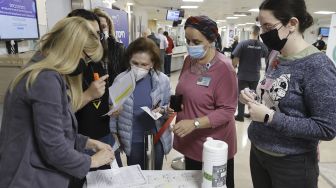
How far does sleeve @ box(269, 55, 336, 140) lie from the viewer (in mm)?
989

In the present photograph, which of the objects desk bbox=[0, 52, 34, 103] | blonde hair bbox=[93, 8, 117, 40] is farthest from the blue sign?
desk bbox=[0, 52, 34, 103]

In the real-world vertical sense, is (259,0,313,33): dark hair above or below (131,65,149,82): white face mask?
above

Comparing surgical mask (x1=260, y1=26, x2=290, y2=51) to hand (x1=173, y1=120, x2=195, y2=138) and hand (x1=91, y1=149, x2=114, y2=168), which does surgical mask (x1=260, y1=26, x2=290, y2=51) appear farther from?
hand (x1=91, y1=149, x2=114, y2=168)

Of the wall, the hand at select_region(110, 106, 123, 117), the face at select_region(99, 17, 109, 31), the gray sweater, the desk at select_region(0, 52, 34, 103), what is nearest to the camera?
the gray sweater

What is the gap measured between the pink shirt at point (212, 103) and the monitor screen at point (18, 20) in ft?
4.73

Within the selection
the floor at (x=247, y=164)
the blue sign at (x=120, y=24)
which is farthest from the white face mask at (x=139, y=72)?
the blue sign at (x=120, y=24)

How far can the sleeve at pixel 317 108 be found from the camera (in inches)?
38.9

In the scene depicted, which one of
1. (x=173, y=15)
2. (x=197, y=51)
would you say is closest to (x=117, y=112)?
(x=197, y=51)

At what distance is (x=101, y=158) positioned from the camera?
1151 mm

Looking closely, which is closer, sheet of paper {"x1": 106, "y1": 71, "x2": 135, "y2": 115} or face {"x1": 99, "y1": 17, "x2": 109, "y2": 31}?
sheet of paper {"x1": 106, "y1": 71, "x2": 135, "y2": 115}

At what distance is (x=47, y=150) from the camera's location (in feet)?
3.05

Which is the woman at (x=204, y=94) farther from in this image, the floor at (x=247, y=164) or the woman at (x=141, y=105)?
the floor at (x=247, y=164)

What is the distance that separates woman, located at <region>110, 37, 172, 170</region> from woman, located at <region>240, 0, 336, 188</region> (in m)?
0.71


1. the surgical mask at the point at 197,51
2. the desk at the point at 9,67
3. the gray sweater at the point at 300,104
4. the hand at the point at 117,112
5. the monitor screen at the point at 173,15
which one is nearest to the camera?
the gray sweater at the point at 300,104
